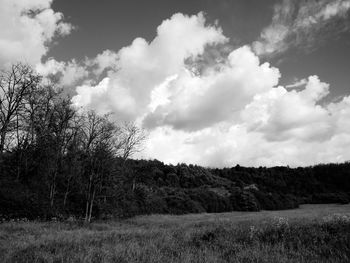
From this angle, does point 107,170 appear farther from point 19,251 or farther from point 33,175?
point 19,251

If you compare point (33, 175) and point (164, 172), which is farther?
point (164, 172)

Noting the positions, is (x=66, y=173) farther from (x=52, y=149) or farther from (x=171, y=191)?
(x=171, y=191)

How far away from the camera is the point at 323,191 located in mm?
64062

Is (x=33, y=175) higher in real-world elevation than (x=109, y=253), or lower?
higher

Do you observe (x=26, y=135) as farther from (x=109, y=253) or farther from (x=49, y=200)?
(x=109, y=253)

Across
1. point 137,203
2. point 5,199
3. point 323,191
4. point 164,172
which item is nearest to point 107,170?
point 5,199

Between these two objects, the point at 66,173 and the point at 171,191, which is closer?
the point at 66,173

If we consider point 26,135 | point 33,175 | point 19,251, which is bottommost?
point 19,251

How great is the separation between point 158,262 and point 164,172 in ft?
209

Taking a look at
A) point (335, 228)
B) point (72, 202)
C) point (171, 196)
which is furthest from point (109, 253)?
point (171, 196)

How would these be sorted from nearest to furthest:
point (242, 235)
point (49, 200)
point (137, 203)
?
point (242, 235) → point (49, 200) → point (137, 203)

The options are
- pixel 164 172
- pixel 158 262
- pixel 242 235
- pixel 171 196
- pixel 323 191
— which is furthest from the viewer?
pixel 164 172

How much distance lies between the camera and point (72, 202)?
101 feet

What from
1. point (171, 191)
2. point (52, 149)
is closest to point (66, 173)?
point (52, 149)
